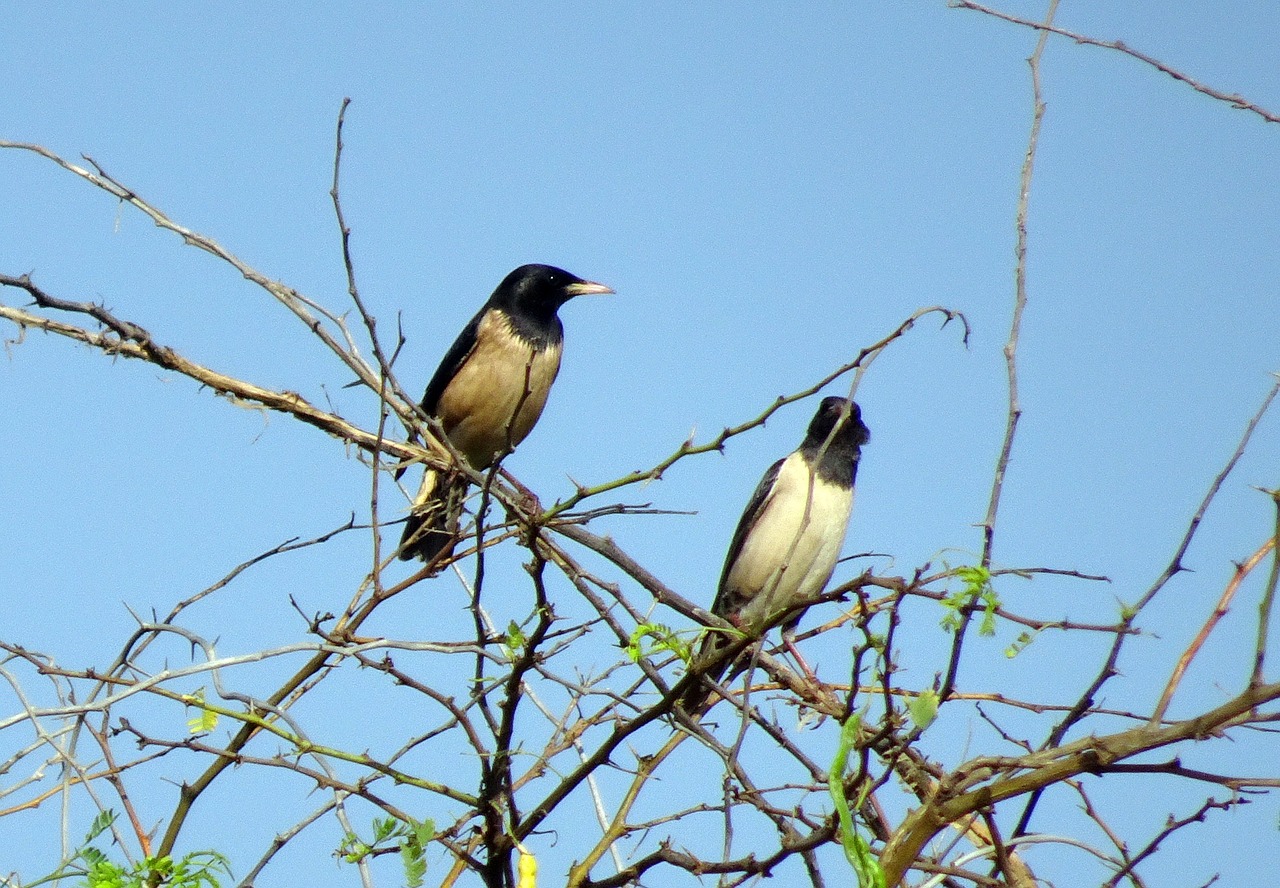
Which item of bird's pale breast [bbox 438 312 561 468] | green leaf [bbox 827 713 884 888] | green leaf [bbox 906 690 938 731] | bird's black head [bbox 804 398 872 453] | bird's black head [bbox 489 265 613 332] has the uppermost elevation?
bird's black head [bbox 489 265 613 332]

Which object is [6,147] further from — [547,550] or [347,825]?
[347,825]

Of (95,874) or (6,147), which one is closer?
(95,874)

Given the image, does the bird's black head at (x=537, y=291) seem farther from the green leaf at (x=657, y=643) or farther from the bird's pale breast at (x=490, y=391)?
the green leaf at (x=657, y=643)

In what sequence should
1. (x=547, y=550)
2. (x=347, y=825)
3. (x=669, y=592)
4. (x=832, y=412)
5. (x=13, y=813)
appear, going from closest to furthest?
1. (x=347, y=825)
2. (x=13, y=813)
3. (x=547, y=550)
4. (x=669, y=592)
5. (x=832, y=412)

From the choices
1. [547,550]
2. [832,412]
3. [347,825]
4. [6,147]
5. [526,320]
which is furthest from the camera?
[526,320]

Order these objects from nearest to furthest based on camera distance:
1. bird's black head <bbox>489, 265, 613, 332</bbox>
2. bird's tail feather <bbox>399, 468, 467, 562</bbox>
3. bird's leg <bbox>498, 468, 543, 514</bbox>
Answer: bird's tail feather <bbox>399, 468, 467, 562</bbox>
bird's leg <bbox>498, 468, 543, 514</bbox>
bird's black head <bbox>489, 265, 613, 332</bbox>

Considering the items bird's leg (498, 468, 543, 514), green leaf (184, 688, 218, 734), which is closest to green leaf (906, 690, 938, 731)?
green leaf (184, 688, 218, 734)

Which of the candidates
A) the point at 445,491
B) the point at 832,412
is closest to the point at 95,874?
the point at 445,491

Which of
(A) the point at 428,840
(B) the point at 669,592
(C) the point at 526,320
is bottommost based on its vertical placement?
(A) the point at 428,840

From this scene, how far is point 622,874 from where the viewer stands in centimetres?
256

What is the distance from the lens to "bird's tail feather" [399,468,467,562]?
4.06 meters

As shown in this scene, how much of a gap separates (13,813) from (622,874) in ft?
4.57

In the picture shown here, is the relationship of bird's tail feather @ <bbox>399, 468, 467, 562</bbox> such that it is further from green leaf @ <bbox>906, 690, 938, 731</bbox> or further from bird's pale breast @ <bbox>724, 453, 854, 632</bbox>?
green leaf @ <bbox>906, 690, 938, 731</bbox>

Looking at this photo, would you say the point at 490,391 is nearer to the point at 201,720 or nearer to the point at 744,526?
the point at 744,526
